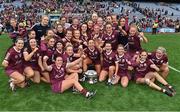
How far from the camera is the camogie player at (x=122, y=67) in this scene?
8531 millimetres

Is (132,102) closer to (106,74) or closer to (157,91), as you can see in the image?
(157,91)

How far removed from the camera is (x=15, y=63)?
799cm

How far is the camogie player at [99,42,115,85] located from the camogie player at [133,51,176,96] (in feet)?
1.98

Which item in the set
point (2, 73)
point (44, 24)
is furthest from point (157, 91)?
point (2, 73)

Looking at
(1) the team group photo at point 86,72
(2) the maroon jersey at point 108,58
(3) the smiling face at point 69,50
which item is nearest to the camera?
(1) the team group photo at point 86,72

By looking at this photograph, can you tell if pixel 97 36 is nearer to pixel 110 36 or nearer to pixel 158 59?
pixel 110 36

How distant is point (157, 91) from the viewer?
8.20m

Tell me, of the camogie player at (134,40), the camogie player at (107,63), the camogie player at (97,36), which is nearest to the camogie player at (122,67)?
the camogie player at (107,63)

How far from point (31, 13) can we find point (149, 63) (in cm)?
2652

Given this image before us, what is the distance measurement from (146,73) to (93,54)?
Result: 1455 mm

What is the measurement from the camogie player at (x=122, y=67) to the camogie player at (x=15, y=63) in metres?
2.28

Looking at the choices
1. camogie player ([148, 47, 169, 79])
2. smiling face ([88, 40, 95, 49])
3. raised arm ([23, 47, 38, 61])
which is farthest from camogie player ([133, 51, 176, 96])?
raised arm ([23, 47, 38, 61])

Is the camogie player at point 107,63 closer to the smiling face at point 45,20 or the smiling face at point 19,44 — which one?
the smiling face at point 45,20

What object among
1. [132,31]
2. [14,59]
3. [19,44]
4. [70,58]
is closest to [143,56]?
[132,31]
